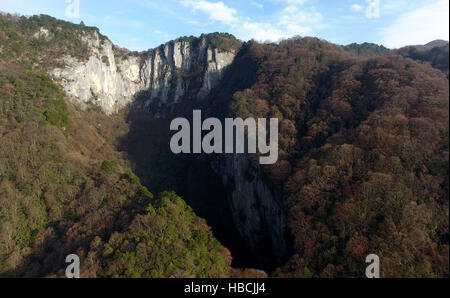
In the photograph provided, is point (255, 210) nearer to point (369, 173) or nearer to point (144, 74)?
point (369, 173)

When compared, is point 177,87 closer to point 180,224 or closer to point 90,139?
point 90,139

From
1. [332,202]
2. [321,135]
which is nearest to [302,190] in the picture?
[332,202]

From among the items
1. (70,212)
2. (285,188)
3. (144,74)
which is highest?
(144,74)

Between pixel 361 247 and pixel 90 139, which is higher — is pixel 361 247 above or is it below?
below

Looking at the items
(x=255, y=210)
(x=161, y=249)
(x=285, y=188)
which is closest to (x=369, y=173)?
(x=285, y=188)

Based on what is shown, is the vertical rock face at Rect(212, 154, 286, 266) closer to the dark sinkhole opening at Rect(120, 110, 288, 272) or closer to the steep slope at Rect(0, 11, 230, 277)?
the dark sinkhole opening at Rect(120, 110, 288, 272)

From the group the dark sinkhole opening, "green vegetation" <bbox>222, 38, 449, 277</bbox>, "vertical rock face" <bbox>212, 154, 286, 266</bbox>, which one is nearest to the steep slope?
"vertical rock face" <bbox>212, 154, 286, 266</bbox>
